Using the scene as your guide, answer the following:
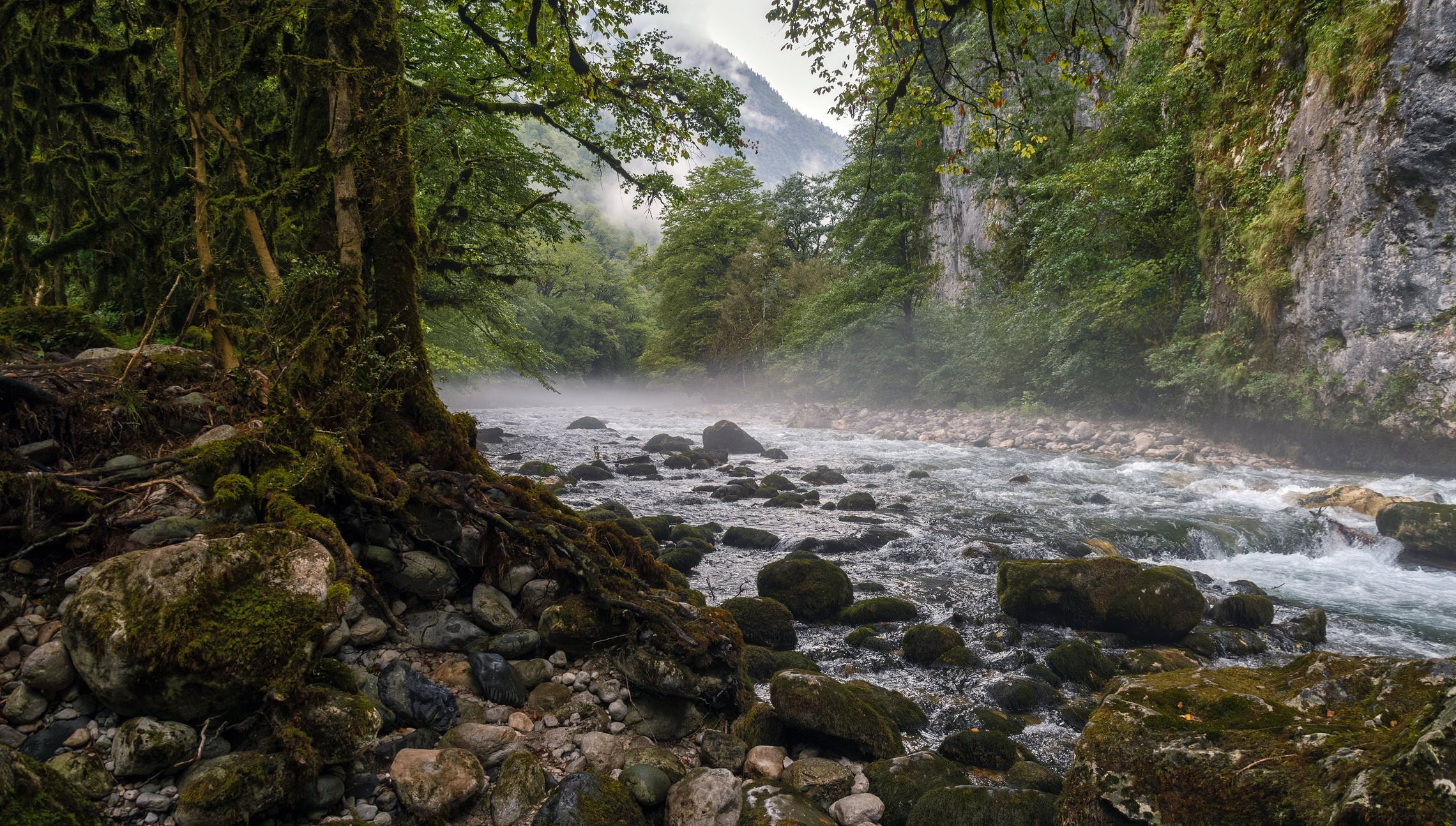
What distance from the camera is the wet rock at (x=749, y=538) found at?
9641 mm

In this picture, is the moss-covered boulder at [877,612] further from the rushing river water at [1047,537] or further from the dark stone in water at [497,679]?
the dark stone in water at [497,679]

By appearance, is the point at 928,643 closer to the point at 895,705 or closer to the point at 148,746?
the point at 895,705

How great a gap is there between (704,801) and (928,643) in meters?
3.77

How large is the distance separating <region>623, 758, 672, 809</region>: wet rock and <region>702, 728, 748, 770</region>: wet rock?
1.63 ft

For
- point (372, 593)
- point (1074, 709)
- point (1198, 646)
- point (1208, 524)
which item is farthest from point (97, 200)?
point (1208, 524)

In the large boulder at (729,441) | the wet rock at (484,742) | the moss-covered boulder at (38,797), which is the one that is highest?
the moss-covered boulder at (38,797)

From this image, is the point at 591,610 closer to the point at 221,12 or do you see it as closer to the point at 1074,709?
the point at 1074,709

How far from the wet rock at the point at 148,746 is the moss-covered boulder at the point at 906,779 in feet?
11.1

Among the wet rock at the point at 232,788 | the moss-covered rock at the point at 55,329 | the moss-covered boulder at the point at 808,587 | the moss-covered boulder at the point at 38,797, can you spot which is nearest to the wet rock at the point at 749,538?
A: the moss-covered boulder at the point at 808,587

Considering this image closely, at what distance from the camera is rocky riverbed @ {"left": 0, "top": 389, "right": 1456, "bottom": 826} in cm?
221

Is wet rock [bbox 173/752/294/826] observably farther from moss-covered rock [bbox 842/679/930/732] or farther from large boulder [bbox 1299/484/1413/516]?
large boulder [bbox 1299/484/1413/516]

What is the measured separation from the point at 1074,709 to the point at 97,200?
940 cm

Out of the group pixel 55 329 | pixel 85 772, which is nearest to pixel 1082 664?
pixel 85 772

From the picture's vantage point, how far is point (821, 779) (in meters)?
3.71
